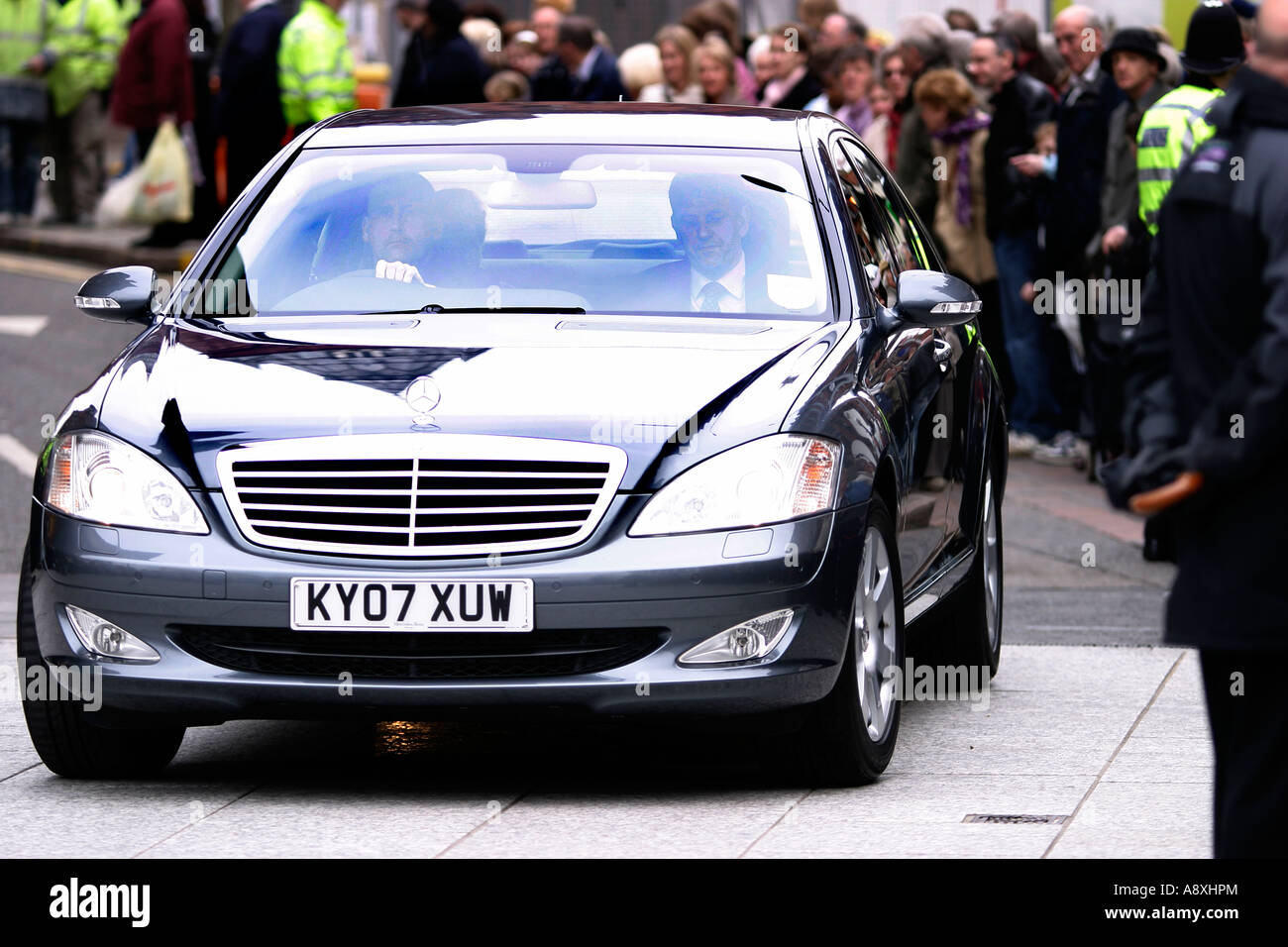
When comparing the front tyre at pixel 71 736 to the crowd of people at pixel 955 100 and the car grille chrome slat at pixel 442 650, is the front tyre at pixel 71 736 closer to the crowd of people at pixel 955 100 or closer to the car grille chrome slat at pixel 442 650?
the car grille chrome slat at pixel 442 650

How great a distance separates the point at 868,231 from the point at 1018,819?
7.23 feet

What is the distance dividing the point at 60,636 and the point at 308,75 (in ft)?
33.5

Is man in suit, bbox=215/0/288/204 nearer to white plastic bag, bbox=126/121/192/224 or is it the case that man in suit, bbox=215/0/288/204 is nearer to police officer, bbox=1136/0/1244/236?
white plastic bag, bbox=126/121/192/224

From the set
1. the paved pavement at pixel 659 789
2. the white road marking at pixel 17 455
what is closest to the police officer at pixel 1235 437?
Answer: the paved pavement at pixel 659 789

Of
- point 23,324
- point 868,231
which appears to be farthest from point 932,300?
point 23,324

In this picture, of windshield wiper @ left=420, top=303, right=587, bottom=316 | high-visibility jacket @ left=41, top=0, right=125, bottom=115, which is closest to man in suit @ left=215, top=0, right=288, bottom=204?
high-visibility jacket @ left=41, top=0, right=125, bottom=115

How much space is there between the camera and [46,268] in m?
20.5

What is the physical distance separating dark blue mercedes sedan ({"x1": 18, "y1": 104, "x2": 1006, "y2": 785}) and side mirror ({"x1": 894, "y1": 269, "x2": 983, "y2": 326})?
1 centimetres

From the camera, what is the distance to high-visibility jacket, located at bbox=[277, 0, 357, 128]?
16047mm

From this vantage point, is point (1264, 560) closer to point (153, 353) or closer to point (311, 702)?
point (311, 702)

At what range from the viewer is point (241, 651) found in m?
6.27

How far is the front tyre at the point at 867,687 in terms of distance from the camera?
644 centimetres

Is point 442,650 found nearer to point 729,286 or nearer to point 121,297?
point 729,286
